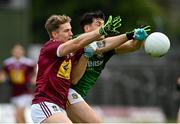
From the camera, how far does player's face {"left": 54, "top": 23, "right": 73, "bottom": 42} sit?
32.9 ft

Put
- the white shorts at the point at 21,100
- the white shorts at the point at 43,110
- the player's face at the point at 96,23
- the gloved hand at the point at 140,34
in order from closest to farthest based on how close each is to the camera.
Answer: the white shorts at the point at 43,110
the gloved hand at the point at 140,34
the player's face at the point at 96,23
the white shorts at the point at 21,100

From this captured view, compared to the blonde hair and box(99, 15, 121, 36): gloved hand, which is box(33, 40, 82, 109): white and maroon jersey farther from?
box(99, 15, 121, 36): gloved hand

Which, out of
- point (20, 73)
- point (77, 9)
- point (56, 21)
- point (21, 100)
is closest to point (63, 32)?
point (56, 21)

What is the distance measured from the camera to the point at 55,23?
32.8 feet

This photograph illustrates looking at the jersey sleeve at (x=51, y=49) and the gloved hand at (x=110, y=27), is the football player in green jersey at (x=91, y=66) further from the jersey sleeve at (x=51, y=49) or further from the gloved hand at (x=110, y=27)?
the jersey sleeve at (x=51, y=49)

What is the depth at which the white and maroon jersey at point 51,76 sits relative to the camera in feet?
32.4

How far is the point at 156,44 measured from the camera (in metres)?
9.92

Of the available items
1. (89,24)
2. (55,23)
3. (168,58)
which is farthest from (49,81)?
(168,58)

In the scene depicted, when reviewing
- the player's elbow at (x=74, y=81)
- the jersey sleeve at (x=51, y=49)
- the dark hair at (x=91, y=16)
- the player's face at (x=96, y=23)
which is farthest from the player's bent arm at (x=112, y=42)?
the jersey sleeve at (x=51, y=49)

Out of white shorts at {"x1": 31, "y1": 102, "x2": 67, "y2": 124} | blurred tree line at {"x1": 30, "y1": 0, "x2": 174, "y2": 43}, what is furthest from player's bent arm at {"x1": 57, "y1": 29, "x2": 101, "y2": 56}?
blurred tree line at {"x1": 30, "y1": 0, "x2": 174, "y2": 43}

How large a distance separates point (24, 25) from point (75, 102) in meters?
14.8

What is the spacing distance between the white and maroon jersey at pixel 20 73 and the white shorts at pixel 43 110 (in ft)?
29.5

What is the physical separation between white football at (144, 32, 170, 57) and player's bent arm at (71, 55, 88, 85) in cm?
114

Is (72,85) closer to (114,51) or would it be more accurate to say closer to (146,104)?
(114,51)
